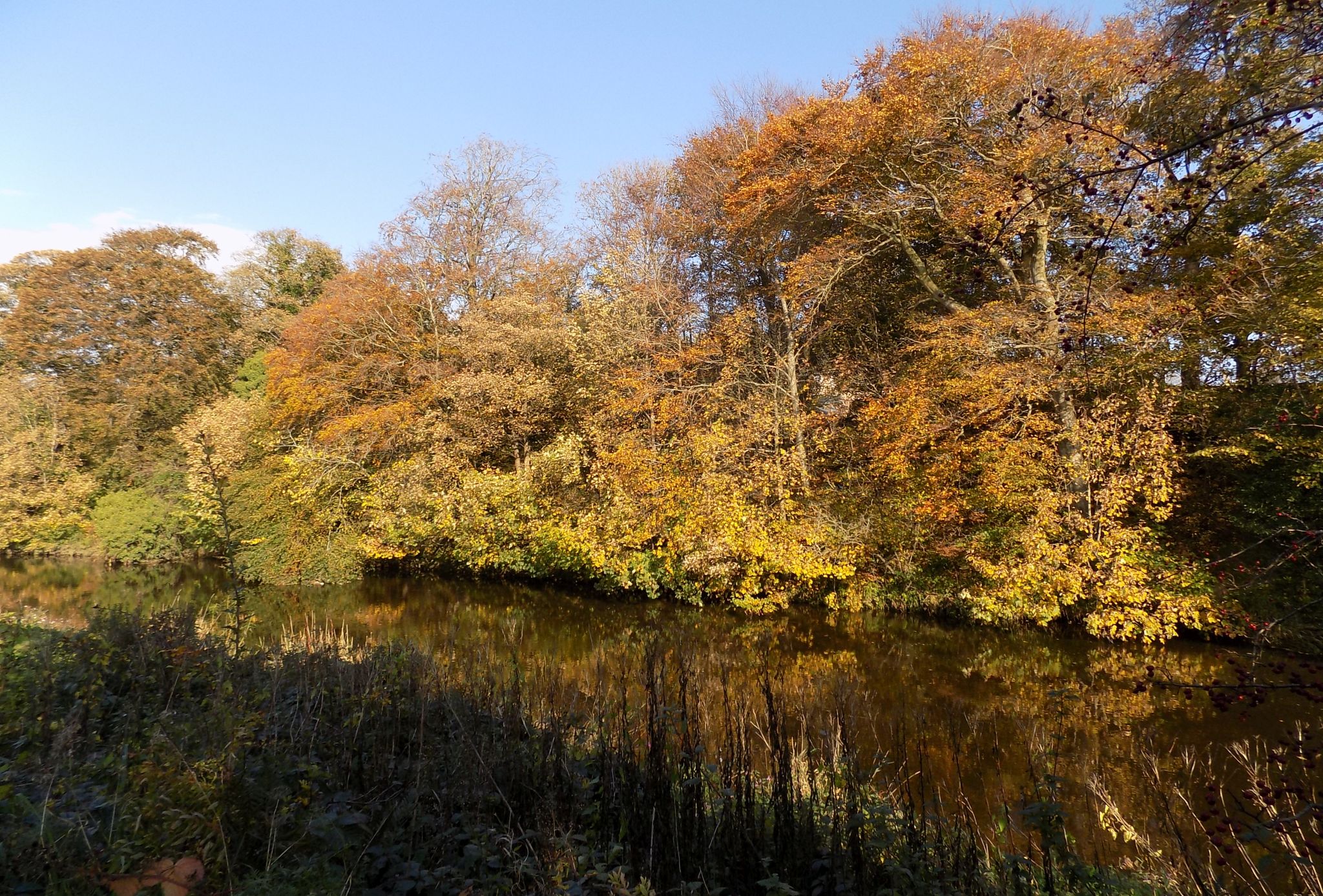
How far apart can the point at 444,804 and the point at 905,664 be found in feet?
29.5

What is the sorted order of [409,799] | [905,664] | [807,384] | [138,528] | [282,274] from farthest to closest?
[282,274], [138,528], [807,384], [905,664], [409,799]

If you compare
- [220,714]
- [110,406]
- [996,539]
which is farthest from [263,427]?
[996,539]

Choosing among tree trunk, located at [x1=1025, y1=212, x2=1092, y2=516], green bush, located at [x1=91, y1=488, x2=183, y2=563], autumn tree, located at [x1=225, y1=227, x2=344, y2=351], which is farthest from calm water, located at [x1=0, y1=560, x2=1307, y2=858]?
autumn tree, located at [x1=225, y1=227, x2=344, y2=351]

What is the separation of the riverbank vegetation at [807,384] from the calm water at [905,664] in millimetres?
901

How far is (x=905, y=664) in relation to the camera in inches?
421

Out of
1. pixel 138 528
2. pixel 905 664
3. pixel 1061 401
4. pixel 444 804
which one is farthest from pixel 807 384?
pixel 138 528

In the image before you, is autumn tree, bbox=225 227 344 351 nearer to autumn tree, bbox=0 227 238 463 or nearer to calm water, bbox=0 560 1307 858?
autumn tree, bbox=0 227 238 463

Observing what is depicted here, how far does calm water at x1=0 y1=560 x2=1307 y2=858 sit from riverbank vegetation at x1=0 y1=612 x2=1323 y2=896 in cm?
52

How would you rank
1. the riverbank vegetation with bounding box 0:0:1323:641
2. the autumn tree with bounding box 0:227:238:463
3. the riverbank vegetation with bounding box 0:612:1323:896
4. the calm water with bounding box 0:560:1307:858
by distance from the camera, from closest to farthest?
the riverbank vegetation with bounding box 0:612:1323:896 < the calm water with bounding box 0:560:1307:858 < the riverbank vegetation with bounding box 0:0:1323:641 < the autumn tree with bounding box 0:227:238:463

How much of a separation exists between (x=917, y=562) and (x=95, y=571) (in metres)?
26.1

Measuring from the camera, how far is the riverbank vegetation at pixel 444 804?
8.93ft

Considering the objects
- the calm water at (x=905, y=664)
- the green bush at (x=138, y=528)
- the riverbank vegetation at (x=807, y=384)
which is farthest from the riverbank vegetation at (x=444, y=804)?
the green bush at (x=138, y=528)

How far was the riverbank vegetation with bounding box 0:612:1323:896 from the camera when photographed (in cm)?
272

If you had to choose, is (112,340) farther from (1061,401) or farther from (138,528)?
(1061,401)
